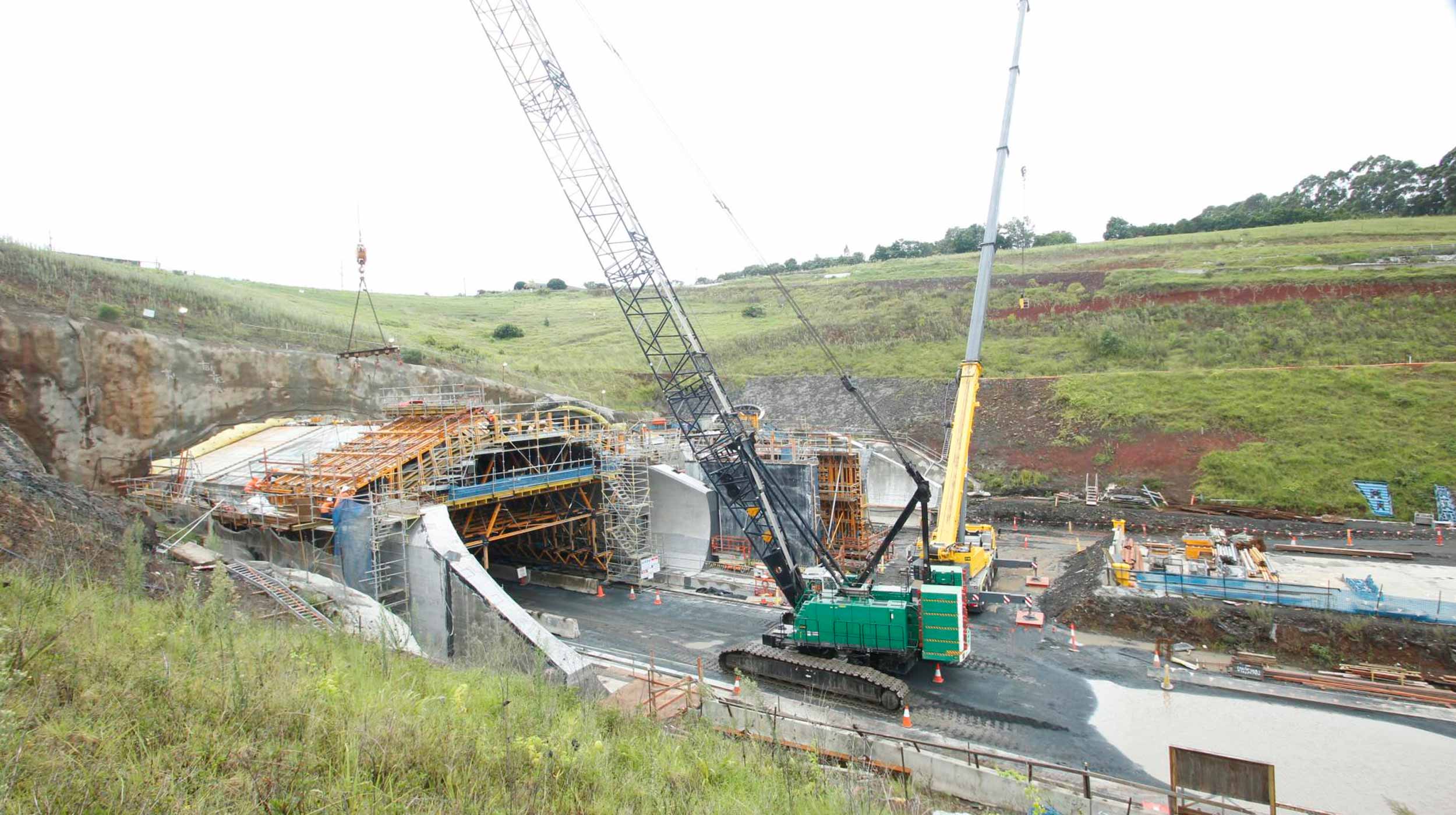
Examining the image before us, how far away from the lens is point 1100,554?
80.0ft

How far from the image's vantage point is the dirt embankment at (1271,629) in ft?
55.0

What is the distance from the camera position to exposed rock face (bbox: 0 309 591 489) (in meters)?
22.0

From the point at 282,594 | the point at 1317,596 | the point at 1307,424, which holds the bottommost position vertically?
the point at 1317,596

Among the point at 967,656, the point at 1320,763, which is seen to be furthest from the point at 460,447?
the point at 1320,763

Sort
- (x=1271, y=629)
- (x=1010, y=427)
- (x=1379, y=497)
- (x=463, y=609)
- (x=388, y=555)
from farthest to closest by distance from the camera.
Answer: (x=1010, y=427) < (x=1379, y=497) < (x=1271, y=629) < (x=388, y=555) < (x=463, y=609)

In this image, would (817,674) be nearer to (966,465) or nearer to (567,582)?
(966,465)

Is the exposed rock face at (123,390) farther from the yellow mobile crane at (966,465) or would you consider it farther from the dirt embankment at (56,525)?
the yellow mobile crane at (966,465)

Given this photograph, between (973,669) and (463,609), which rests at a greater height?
(463,609)

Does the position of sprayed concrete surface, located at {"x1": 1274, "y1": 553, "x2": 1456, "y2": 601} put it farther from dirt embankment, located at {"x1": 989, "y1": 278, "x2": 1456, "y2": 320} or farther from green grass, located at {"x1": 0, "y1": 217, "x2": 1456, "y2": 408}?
dirt embankment, located at {"x1": 989, "y1": 278, "x2": 1456, "y2": 320}

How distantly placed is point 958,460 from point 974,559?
12.1 feet

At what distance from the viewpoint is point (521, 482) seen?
73.9ft

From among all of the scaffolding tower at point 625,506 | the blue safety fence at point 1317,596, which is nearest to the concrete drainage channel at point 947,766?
the blue safety fence at point 1317,596

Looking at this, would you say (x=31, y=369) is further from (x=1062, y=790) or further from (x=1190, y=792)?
(x=1190, y=792)

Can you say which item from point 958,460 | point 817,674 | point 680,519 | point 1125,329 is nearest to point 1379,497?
point 1125,329
